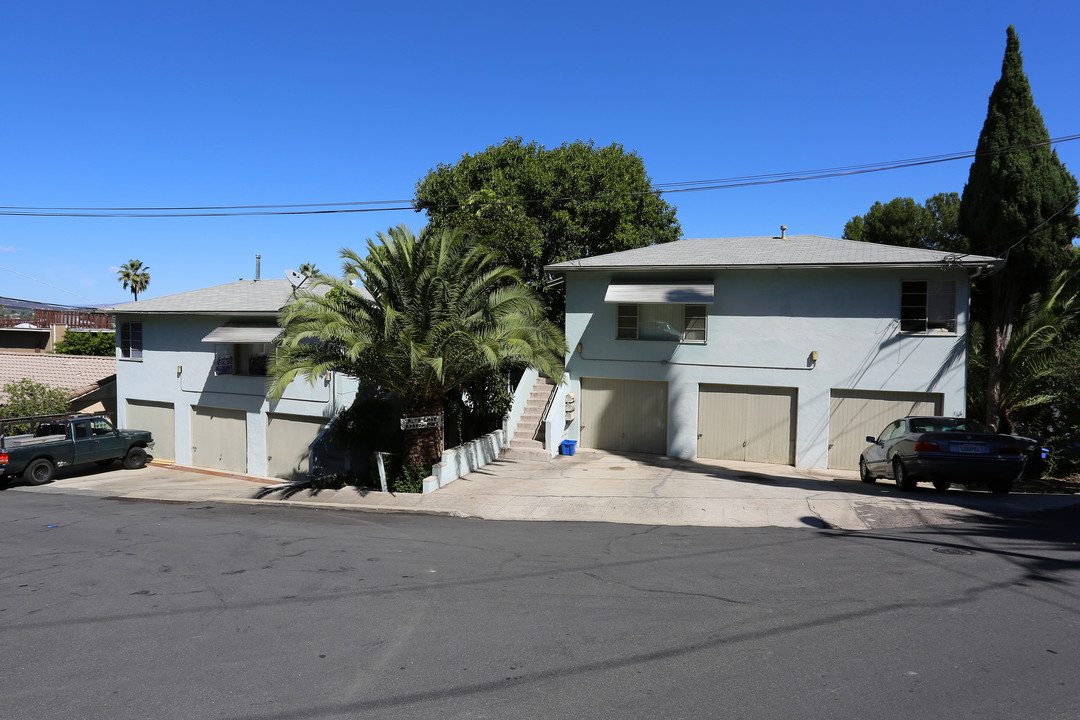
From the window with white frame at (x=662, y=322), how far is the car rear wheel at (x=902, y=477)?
630cm

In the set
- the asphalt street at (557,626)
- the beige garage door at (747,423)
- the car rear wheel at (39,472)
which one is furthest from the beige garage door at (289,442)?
the asphalt street at (557,626)

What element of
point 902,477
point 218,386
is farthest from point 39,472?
point 902,477

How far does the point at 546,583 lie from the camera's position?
24.6 ft

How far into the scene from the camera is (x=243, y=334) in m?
22.0

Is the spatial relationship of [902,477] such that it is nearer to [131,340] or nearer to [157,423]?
[157,423]

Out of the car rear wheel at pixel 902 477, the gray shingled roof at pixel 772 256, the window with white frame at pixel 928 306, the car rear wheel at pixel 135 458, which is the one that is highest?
the gray shingled roof at pixel 772 256

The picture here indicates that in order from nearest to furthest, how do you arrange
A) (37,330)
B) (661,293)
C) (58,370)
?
(661,293) < (58,370) < (37,330)

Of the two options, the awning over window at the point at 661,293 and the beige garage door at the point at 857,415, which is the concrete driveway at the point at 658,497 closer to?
the beige garage door at the point at 857,415

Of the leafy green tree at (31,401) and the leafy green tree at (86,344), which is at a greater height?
the leafy green tree at (86,344)

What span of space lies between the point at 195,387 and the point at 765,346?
1847cm

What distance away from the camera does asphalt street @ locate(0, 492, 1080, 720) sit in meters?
4.64

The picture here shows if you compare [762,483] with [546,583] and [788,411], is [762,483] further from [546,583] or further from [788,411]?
[546,583]

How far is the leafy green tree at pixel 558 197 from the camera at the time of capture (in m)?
29.0

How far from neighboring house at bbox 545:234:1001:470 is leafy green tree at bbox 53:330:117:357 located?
38.4 meters
